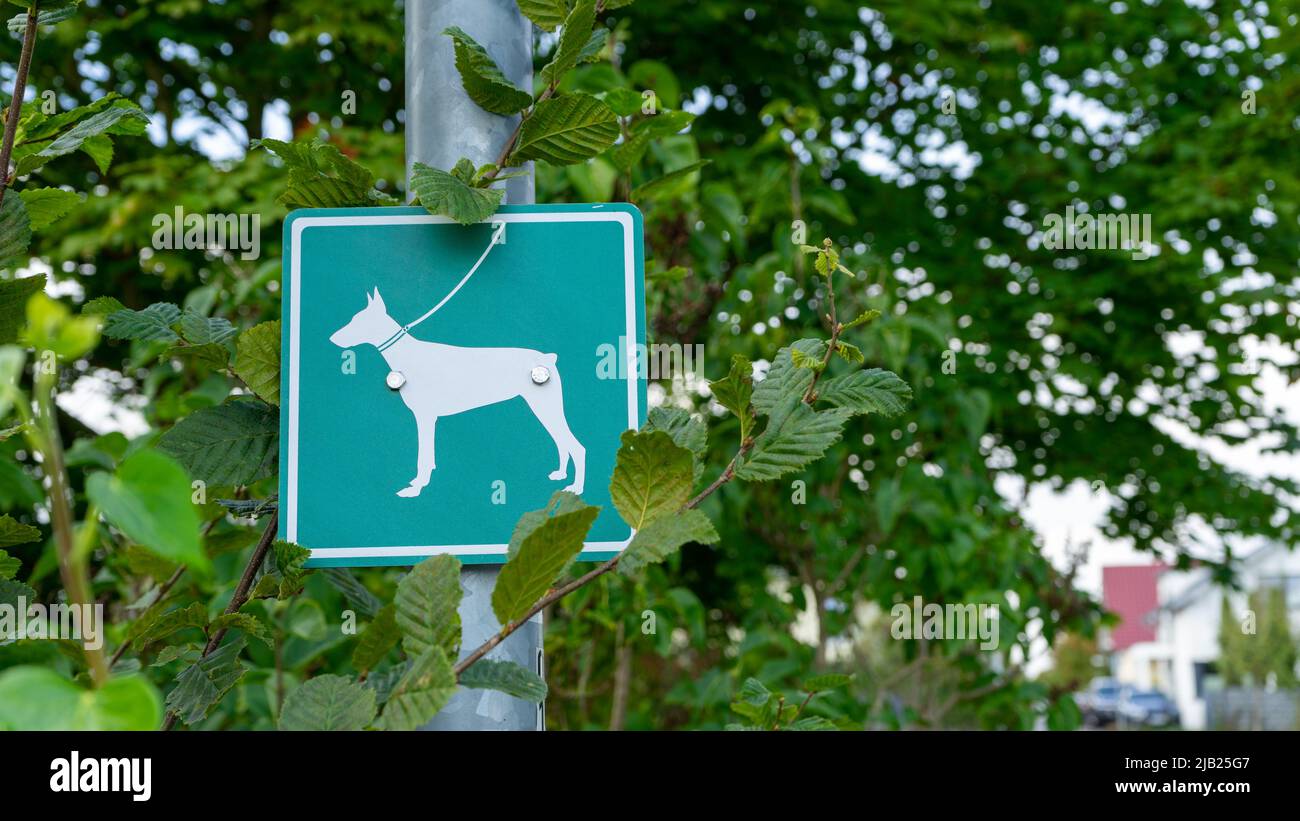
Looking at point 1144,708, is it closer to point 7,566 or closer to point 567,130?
point 567,130

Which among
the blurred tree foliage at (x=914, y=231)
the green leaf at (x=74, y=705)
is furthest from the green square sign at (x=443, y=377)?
the blurred tree foliage at (x=914, y=231)

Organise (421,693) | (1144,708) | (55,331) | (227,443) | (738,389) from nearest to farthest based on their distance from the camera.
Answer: (55,331) → (421,693) → (738,389) → (227,443) → (1144,708)

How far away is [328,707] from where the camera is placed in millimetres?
846

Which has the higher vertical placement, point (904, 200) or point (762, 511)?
point (904, 200)

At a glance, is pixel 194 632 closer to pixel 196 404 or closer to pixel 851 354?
pixel 851 354

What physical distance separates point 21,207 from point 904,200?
616 cm

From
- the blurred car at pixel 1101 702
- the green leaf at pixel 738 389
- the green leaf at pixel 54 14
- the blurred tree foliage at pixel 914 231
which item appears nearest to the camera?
the green leaf at pixel 738 389

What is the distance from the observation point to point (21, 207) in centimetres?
113

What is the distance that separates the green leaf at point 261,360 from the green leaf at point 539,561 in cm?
52

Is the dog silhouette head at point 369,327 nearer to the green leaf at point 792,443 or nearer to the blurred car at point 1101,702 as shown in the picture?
the green leaf at point 792,443

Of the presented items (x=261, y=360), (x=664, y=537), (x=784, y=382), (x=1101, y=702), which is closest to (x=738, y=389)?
(x=784, y=382)

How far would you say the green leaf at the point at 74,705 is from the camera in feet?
1.81

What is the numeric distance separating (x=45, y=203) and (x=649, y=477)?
830mm
